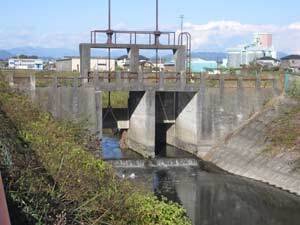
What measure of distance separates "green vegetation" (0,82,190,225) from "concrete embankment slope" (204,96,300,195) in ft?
48.7

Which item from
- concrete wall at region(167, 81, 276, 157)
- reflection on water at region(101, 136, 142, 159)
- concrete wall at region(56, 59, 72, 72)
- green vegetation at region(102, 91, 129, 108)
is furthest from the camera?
concrete wall at region(56, 59, 72, 72)

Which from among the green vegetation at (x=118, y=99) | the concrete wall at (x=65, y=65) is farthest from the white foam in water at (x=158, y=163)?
the concrete wall at (x=65, y=65)

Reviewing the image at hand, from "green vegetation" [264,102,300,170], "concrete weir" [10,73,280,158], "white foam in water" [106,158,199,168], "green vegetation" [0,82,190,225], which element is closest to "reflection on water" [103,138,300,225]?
"white foam in water" [106,158,199,168]

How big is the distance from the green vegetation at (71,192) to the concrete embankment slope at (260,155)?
585 inches

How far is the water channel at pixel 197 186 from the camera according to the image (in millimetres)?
21703

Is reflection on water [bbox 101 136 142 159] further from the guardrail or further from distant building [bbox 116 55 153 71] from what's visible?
distant building [bbox 116 55 153 71]

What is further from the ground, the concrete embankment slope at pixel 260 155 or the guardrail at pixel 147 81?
the guardrail at pixel 147 81

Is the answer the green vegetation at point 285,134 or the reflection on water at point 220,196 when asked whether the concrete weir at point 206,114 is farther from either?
the green vegetation at point 285,134

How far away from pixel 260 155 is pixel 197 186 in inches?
160

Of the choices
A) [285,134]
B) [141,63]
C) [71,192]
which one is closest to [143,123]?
[285,134]

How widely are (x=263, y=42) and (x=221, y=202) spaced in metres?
88.6

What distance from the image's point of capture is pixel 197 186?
26.2 meters

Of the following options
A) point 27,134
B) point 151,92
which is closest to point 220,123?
point 151,92

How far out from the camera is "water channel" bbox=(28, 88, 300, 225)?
71.2 feet
